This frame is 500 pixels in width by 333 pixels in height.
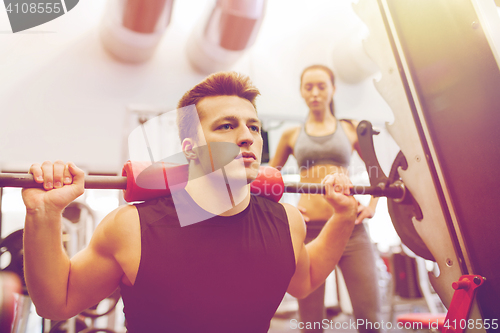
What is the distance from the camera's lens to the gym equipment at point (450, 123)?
2.74 feet

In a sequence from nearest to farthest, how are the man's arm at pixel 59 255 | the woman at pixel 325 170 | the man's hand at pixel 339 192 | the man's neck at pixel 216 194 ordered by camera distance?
the man's arm at pixel 59 255 < the man's neck at pixel 216 194 < the man's hand at pixel 339 192 < the woman at pixel 325 170

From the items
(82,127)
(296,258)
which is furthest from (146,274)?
(82,127)

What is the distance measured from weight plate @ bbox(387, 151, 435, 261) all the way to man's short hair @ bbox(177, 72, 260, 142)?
54cm

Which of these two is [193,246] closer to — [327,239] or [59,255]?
[59,255]

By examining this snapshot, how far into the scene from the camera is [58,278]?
0.79 m

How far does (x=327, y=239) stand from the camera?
1146mm

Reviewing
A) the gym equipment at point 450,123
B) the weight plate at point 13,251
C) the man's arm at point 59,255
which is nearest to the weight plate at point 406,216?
the gym equipment at point 450,123

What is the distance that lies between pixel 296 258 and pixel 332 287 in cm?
313

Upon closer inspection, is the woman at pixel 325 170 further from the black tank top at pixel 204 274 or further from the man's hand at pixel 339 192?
the black tank top at pixel 204 274

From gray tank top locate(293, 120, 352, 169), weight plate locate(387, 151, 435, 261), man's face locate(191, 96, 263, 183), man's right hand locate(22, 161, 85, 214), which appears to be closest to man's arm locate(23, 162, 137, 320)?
man's right hand locate(22, 161, 85, 214)

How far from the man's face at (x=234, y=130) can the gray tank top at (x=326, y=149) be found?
2.71 feet

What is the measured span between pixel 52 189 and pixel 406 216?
3.43ft

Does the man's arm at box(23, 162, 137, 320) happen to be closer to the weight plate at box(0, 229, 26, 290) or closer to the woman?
the woman

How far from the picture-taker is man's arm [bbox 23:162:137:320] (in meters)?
0.77
